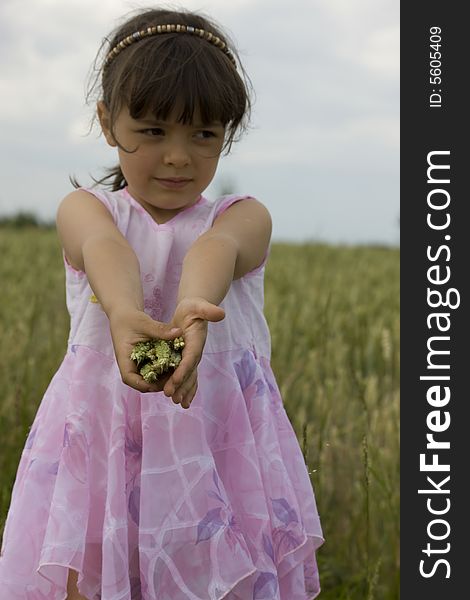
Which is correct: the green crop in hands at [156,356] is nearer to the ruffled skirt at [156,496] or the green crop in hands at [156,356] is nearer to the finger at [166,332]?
the finger at [166,332]

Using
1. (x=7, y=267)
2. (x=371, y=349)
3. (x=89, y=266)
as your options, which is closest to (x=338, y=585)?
(x=89, y=266)

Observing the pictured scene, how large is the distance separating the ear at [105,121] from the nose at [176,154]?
0.15 m

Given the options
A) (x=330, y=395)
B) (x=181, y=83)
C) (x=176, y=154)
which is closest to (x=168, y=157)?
(x=176, y=154)

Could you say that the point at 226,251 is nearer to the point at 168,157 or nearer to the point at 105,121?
the point at 168,157

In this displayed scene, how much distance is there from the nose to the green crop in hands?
38 cm

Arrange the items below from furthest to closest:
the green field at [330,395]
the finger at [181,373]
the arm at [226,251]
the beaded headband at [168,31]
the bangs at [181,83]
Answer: the green field at [330,395]
the beaded headband at [168,31]
the bangs at [181,83]
the arm at [226,251]
the finger at [181,373]

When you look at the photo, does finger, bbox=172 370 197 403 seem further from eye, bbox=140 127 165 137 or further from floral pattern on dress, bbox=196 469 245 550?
eye, bbox=140 127 165 137

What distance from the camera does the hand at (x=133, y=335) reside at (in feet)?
4.71

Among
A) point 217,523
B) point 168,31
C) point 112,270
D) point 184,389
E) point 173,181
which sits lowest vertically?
point 217,523

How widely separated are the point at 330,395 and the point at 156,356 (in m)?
1.39

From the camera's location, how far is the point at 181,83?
1.70 meters

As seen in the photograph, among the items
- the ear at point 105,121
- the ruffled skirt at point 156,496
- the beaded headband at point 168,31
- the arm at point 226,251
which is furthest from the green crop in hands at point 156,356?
the beaded headband at point 168,31

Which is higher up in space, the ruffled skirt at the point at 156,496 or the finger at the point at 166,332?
the finger at the point at 166,332

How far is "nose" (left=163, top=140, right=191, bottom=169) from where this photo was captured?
1704mm
